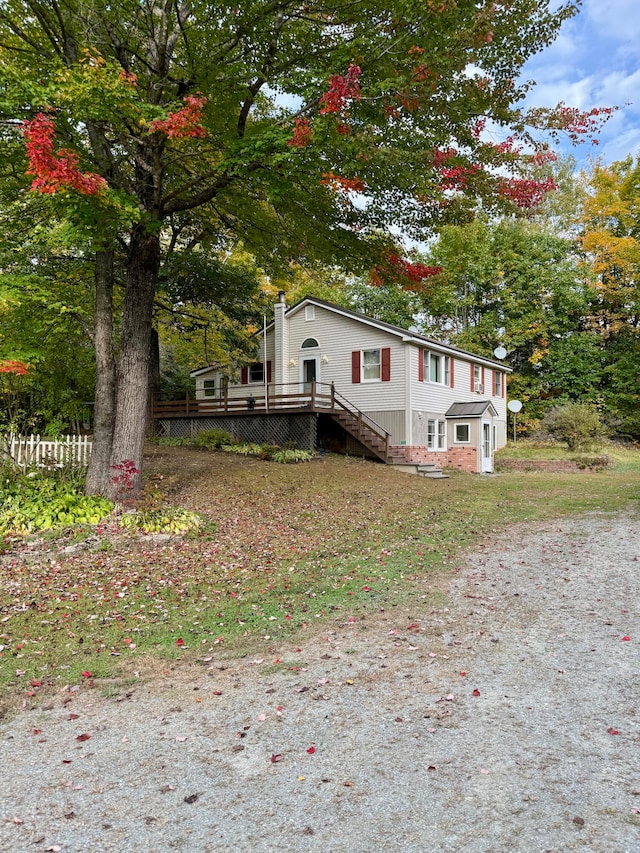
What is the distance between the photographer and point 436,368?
21.8m

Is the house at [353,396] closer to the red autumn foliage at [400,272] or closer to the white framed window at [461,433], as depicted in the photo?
the white framed window at [461,433]

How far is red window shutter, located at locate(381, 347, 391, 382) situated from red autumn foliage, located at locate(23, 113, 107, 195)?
14.2m

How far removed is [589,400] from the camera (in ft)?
101

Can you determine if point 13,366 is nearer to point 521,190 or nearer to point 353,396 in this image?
point 521,190

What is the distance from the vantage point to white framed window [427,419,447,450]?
21.4m

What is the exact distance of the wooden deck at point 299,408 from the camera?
19.0 m

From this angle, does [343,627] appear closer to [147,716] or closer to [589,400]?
[147,716]

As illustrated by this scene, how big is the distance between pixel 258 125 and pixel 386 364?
37.9ft

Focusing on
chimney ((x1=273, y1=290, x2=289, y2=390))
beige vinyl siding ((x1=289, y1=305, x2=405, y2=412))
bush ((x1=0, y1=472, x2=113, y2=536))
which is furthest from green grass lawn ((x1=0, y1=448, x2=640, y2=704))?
chimney ((x1=273, y1=290, x2=289, y2=390))

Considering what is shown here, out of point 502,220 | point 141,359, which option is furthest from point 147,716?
point 502,220

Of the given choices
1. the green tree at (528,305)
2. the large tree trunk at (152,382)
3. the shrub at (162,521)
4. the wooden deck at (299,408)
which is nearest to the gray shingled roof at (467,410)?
the wooden deck at (299,408)

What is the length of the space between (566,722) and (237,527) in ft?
21.2

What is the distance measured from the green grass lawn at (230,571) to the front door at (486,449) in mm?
8442

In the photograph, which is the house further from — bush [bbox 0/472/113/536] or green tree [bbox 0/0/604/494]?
bush [bbox 0/472/113/536]
